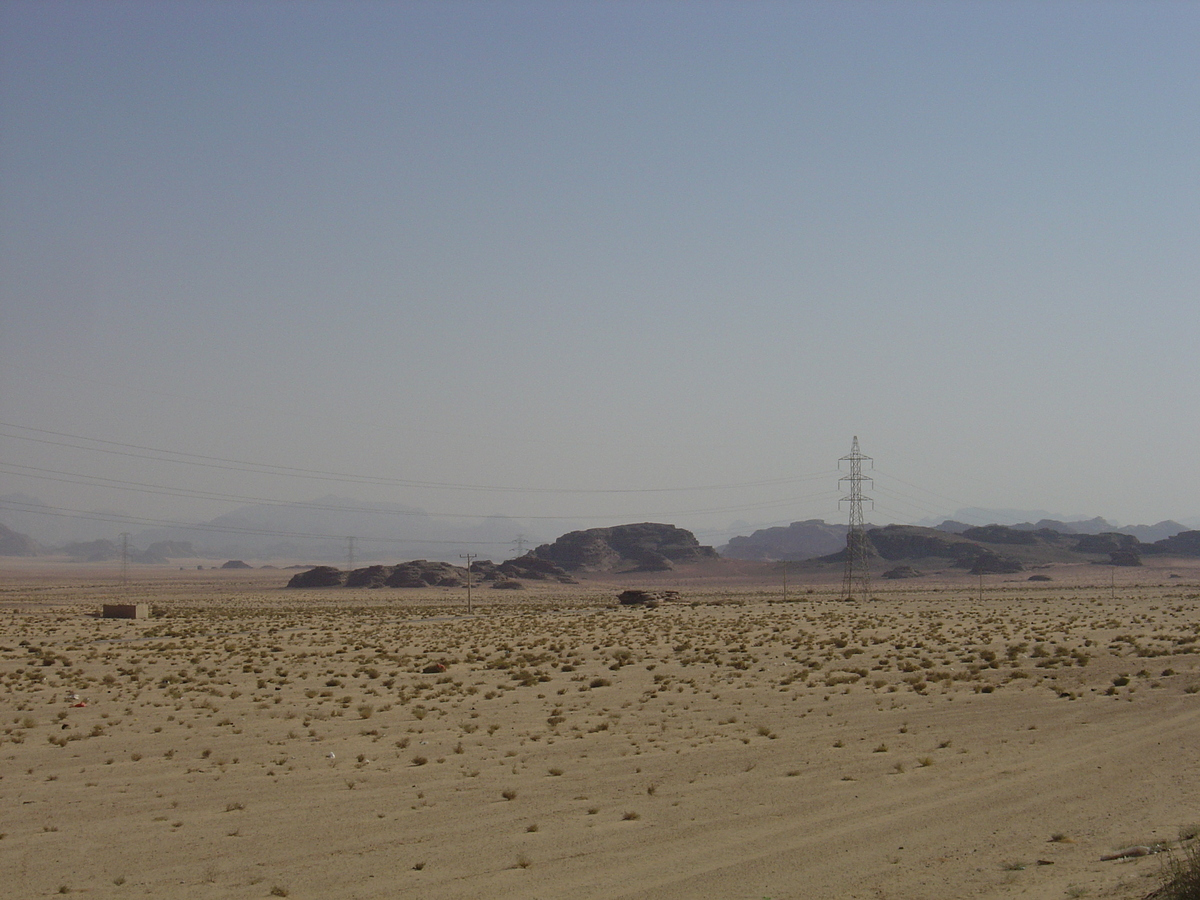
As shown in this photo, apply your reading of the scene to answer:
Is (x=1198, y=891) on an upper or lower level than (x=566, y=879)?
upper

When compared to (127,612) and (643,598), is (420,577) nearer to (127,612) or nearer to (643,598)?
(643,598)

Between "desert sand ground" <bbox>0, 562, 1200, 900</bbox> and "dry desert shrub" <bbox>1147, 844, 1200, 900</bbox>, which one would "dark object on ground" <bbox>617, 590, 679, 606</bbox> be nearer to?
"desert sand ground" <bbox>0, 562, 1200, 900</bbox>

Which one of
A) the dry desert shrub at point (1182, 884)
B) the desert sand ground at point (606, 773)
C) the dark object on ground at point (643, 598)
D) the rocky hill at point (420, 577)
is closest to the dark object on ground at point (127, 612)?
the desert sand ground at point (606, 773)

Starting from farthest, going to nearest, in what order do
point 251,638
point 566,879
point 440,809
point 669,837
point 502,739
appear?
1. point 251,638
2. point 502,739
3. point 440,809
4. point 669,837
5. point 566,879

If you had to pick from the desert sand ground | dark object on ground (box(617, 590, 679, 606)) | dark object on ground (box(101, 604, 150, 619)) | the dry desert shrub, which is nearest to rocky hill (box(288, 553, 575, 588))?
dark object on ground (box(617, 590, 679, 606))

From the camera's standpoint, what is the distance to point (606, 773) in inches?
796

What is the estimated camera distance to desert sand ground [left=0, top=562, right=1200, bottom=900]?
13.6 metres

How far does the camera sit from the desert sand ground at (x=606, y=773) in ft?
44.7

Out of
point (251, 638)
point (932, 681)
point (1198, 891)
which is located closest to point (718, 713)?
point (932, 681)

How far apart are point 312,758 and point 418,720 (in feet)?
17.0

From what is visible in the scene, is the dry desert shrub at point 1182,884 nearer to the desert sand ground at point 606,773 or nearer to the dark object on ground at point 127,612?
the desert sand ground at point 606,773

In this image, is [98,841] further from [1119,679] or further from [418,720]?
[1119,679]

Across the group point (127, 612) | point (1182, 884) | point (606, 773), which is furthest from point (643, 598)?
point (1182, 884)

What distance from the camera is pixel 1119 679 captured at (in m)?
30.7
